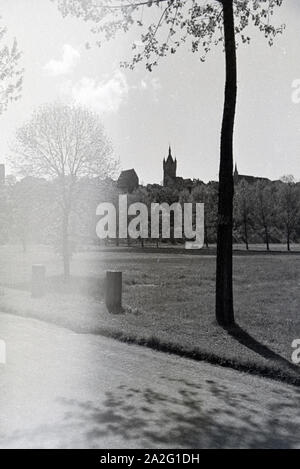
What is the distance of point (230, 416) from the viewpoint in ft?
16.1

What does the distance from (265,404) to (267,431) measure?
2.67 feet

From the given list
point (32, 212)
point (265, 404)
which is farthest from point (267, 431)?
point (32, 212)

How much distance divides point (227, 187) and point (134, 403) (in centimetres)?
616

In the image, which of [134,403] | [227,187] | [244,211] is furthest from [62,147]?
[244,211]

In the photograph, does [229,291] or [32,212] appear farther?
[32,212]

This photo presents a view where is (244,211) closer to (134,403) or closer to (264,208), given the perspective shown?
(264,208)

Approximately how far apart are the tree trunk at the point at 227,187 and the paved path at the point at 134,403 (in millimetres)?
3089

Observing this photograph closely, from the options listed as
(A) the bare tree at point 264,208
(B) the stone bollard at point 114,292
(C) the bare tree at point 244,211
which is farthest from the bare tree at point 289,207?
(B) the stone bollard at point 114,292

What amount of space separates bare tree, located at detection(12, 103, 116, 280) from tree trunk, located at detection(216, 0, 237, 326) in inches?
563

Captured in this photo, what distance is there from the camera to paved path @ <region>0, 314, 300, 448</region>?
14.2ft

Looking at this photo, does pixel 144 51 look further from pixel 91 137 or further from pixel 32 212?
pixel 32 212

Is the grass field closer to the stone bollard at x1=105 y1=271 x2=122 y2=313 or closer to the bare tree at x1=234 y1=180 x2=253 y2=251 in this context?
the stone bollard at x1=105 y1=271 x2=122 y2=313

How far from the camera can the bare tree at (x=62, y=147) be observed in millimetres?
23766

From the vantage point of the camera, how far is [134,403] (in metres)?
5.25
